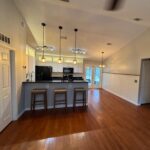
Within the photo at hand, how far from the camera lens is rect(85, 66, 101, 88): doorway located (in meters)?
8.67

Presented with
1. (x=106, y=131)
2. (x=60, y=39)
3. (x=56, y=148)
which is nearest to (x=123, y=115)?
(x=106, y=131)

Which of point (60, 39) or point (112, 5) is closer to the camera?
point (112, 5)

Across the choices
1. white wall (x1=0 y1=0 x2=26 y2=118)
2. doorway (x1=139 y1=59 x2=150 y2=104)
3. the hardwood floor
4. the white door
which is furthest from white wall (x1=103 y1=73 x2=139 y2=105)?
the white door

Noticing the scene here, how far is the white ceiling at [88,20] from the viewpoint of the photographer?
2.45 meters

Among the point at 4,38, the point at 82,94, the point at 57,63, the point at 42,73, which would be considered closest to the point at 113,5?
the point at 4,38

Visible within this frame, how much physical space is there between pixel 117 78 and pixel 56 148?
5.41 metres

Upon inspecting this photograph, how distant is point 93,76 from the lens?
8.79 meters

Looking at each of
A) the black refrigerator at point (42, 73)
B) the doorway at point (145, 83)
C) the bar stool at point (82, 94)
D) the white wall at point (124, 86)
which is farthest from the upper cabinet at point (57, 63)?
the doorway at point (145, 83)

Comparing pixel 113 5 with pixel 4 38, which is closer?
pixel 113 5

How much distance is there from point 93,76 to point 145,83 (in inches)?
170

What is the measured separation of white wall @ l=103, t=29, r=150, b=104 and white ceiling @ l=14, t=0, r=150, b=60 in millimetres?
367

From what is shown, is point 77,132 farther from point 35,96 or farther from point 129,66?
point 129,66

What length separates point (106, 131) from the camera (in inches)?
104

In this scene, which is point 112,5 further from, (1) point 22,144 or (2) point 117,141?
(1) point 22,144
